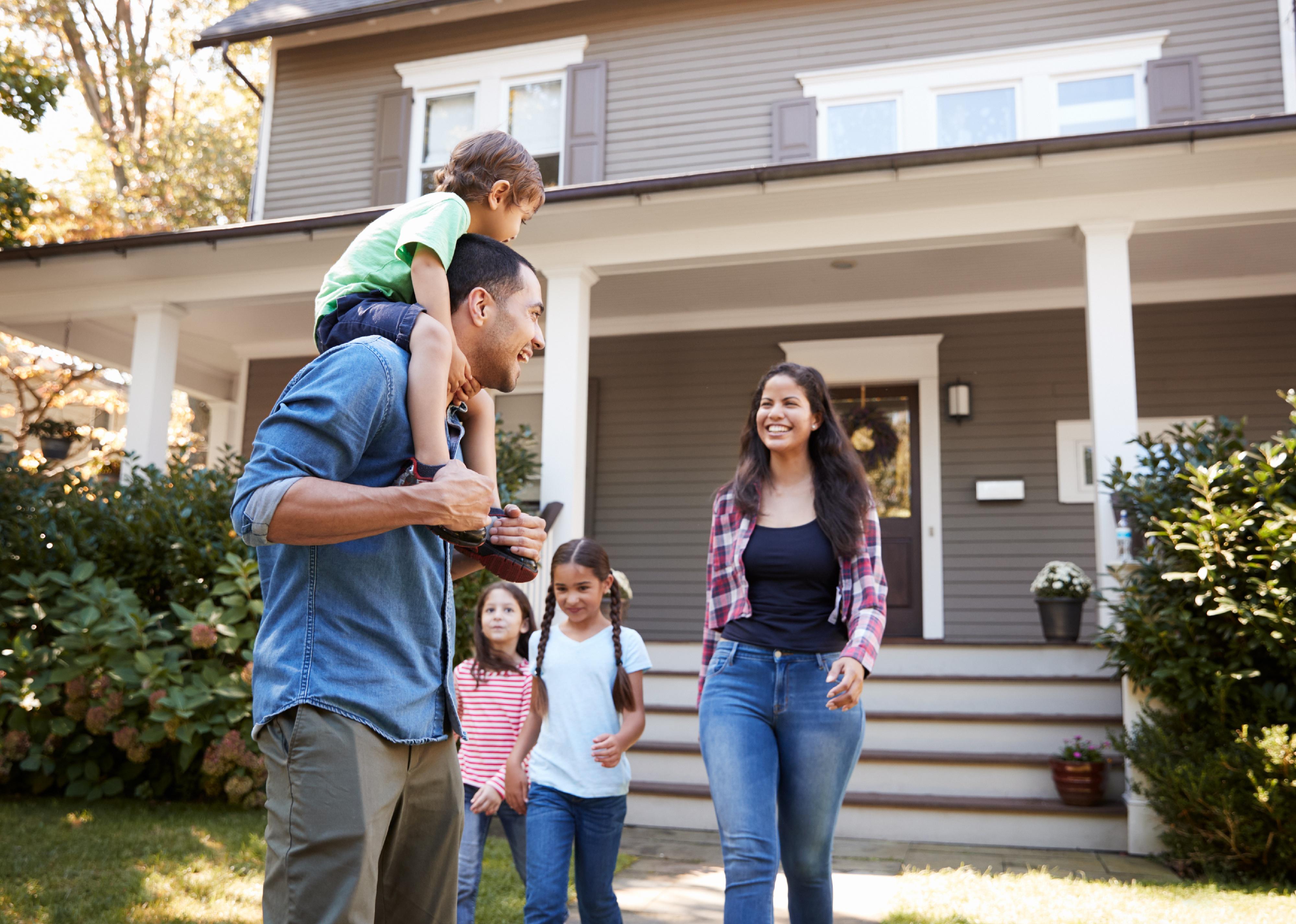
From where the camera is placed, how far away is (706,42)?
31.2 ft

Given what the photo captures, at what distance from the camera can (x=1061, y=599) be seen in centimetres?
661

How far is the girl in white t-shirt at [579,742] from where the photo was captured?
9.91ft

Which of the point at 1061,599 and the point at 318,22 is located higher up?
the point at 318,22

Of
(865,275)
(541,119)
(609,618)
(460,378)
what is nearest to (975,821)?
(609,618)

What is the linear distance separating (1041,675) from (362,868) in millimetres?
5559

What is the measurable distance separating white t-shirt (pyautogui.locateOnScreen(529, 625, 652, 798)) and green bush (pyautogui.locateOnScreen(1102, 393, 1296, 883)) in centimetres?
276

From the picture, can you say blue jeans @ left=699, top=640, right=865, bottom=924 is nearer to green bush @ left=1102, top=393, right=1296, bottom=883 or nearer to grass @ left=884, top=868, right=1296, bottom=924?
grass @ left=884, top=868, right=1296, bottom=924

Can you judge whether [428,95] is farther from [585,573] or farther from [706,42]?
[585,573]

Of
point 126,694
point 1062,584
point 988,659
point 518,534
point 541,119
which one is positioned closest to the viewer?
point 518,534

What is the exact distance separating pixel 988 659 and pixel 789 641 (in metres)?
3.94

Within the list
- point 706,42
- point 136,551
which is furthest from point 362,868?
point 706,42

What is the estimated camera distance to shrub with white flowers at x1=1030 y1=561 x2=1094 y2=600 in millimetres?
6676

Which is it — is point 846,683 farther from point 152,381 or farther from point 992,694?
point 152,381

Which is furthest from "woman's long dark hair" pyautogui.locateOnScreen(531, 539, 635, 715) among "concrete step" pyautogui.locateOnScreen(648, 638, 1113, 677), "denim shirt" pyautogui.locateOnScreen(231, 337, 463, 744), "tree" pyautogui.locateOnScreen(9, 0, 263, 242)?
"tree" pyautogui.locateOnScreen(9, 0, 263, 242)
